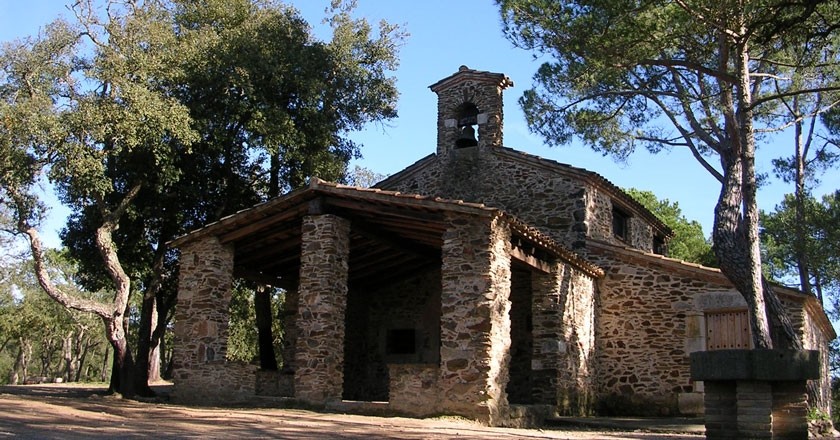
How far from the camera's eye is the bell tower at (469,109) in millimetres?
18438

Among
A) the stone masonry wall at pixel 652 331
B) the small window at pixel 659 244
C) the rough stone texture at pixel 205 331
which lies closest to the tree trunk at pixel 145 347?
the rough stone texture at pixel 205 331

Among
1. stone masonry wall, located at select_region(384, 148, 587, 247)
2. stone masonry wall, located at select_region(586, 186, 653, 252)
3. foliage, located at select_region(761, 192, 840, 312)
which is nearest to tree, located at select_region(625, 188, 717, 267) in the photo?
foliage, located at select_region(761, 192, 840, 312)

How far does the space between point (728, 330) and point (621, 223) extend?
514cm

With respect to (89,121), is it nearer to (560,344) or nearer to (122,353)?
(122,353)

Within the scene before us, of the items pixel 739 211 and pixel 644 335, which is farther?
pixel 644 335

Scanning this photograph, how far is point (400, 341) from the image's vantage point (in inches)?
741

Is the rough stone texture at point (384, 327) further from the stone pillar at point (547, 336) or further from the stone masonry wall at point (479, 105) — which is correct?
the stone masonry wall at point (479, 105)

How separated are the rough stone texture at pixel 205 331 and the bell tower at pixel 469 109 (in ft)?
22.3

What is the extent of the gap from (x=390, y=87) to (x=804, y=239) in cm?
1412

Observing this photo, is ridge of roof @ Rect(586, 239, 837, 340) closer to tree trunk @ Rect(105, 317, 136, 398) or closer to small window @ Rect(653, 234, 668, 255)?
small window @ Rect(653, 234, 668, 255)

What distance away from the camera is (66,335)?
44062mm

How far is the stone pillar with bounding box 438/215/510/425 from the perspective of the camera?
461 inches

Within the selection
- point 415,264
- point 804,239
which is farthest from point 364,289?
point 804,239

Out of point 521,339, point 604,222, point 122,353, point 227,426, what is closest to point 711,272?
point 604,222
